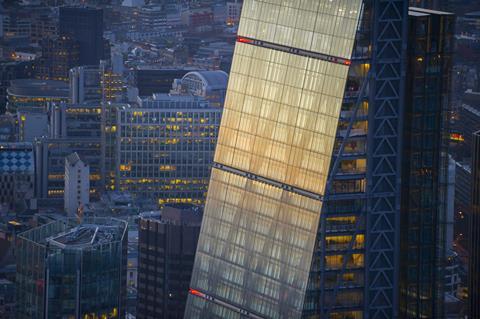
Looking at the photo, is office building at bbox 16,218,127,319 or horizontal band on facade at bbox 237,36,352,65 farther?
office building at bbox 16,218,127,319

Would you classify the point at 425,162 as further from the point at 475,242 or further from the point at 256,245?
the point at 475,242

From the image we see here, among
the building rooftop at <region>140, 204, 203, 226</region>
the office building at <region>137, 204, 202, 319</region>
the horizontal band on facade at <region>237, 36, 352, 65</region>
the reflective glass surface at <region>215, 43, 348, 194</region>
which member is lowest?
→ the office building at <region>137, 204, 202, 319</region>

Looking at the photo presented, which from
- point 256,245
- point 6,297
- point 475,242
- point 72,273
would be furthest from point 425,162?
point 6,297

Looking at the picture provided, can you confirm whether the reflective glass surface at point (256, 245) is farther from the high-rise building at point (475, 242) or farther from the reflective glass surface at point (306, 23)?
the high-rise building at point (475, 242)

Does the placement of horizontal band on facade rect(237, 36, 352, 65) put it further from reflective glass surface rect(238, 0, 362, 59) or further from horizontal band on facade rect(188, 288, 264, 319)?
horizontal band on facade rect(188, 288, 264, 319)

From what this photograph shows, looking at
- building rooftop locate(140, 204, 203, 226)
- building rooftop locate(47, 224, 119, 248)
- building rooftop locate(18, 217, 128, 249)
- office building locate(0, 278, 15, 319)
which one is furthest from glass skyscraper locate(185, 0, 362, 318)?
office building locate(0, 278, 15, 319)

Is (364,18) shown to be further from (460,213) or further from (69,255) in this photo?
(460,213)

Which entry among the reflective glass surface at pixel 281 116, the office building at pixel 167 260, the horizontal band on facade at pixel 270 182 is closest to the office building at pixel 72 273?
the horizontal band on facade at pixel 270 182
